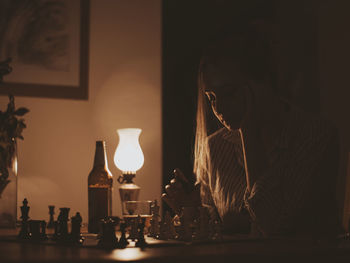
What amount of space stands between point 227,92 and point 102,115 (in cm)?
106

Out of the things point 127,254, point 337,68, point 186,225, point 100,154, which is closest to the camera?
point 127,254

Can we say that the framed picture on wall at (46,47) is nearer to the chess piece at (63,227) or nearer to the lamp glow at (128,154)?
the lamp glow at (128,154)

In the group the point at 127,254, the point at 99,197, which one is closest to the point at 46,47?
the point at 99,197

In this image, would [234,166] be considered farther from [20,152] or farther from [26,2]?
[26,2]

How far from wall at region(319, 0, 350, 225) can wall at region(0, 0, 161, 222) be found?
1.00 metres

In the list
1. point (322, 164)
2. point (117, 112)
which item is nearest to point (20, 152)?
point (117, 112)

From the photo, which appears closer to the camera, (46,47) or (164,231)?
(164,231)

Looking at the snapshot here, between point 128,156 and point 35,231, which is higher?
point 128,156

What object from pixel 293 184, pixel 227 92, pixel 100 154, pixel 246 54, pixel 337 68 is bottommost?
pixel 293 184

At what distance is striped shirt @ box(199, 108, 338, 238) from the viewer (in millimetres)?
1439

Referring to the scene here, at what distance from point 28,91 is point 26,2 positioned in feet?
1.59

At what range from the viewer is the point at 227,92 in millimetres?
1620

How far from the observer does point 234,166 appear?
1833 mm

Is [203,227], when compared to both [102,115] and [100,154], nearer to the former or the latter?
[100,154]
